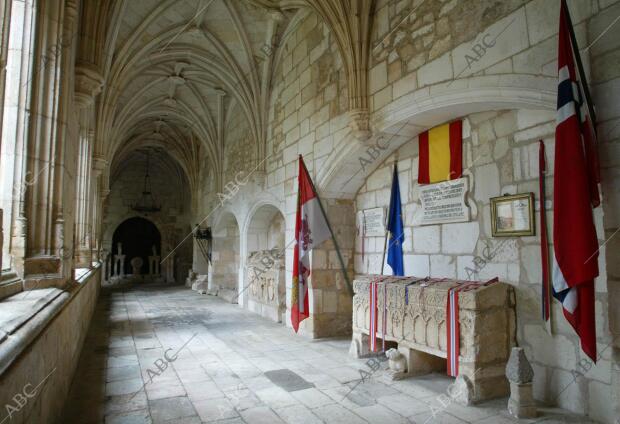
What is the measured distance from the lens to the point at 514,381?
8.29 feet

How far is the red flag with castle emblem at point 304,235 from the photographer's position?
4.76 meters

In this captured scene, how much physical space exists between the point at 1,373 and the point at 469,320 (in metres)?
2.65

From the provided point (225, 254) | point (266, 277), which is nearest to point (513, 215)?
point (266, 277)

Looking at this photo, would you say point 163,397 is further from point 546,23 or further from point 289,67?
point 289,67

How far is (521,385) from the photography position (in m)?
2.51

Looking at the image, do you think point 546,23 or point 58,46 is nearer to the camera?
point 546,23

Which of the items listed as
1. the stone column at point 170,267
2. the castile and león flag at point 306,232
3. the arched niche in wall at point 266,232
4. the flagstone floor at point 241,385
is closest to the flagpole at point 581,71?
the flagstone floor at point 241,385

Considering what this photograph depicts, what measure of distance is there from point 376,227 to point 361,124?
131cm

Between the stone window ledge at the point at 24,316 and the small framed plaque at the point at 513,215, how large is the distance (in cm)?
308

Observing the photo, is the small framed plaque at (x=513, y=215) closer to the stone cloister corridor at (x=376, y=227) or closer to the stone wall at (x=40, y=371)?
the stone cloister corridor at (x=376, y=227)

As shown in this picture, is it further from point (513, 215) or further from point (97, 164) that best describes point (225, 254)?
point (513, 215)

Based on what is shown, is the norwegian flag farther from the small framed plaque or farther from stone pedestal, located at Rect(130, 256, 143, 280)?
stone pedestal, located at Rect(130, 256, 143, 280)

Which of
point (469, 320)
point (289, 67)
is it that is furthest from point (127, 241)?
point (469, 320)

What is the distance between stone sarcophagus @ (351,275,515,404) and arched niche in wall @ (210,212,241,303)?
7655mm
